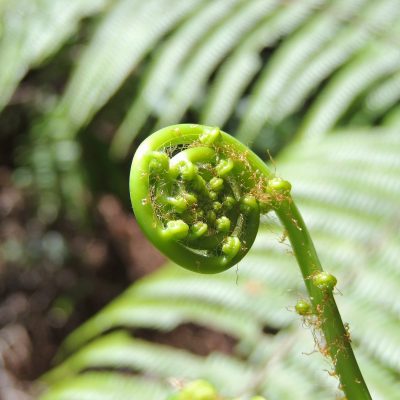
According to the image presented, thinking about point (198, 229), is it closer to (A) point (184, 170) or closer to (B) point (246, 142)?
(A) point (184, 170)

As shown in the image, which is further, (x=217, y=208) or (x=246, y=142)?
(x=246, y=142)

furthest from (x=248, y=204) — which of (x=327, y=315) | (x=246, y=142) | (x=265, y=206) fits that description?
(x=246, y=142)

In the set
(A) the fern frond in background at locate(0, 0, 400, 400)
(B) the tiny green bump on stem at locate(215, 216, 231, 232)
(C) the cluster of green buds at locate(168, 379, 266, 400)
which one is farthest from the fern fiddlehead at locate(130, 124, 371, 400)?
(A) the fern frond in background at locate(0, 0, 400, 400)

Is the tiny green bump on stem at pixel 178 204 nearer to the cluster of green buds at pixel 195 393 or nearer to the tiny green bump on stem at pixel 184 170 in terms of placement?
the tiny green bump on stem at pixel 184 170

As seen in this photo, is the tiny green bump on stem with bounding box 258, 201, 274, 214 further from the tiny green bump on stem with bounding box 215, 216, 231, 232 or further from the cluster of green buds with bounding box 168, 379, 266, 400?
the cluster of green buds with bounding box 168, 379, 266, 400

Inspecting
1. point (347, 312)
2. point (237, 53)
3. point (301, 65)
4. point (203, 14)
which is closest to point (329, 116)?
point (301, 65)

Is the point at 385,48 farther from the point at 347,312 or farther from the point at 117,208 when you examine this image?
the point at 117,208
